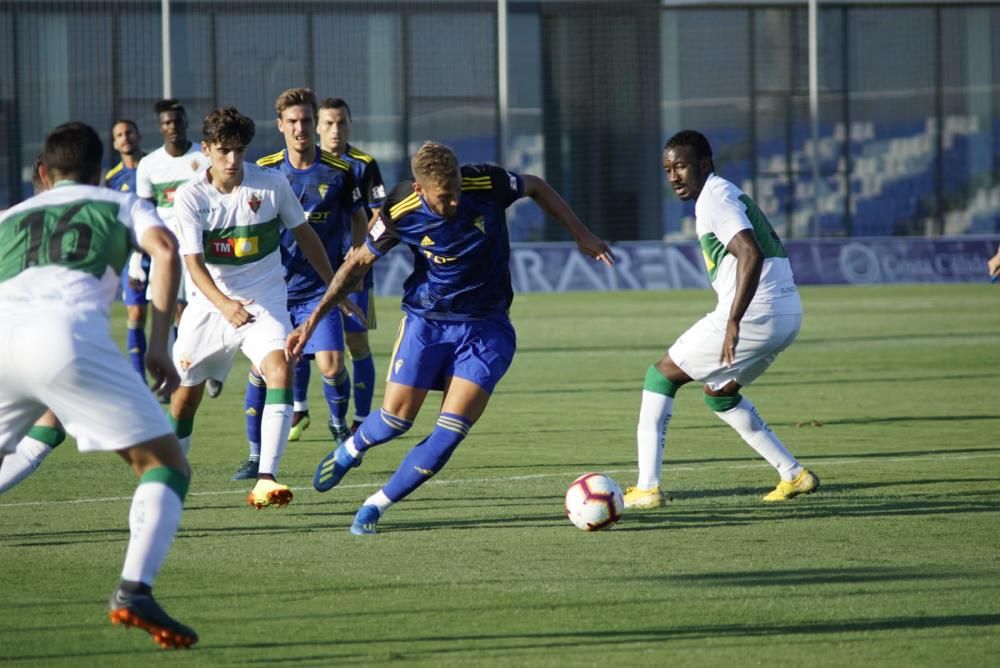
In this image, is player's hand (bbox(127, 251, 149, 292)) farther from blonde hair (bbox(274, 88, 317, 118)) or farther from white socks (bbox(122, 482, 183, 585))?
white socks (bbox(122, 482, 183, 585))

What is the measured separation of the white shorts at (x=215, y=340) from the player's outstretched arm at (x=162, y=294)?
298 centimetres

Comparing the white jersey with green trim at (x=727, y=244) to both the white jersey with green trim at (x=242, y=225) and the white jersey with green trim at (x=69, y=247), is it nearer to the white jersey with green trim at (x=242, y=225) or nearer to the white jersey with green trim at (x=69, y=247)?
the white jersey with green trim at (x=242, y=225)

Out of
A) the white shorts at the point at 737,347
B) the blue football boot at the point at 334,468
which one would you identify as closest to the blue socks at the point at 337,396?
the blue football boot at the point at 334,468

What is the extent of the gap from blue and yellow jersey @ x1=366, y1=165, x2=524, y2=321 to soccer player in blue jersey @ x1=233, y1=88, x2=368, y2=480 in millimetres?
2950

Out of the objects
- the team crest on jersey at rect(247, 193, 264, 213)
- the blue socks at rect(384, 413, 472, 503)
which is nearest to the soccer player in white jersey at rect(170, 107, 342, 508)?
the team crest on jersey at rect(247, 193, 264, 213)

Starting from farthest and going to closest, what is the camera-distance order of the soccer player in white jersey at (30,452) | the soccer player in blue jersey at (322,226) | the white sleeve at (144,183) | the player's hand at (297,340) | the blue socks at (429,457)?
the white sleeve at (144,183)
the soccer player in blue jersey at (322,226)
the player's hand at (297,340)
the blue socks at (429,457)
the soccer player in white jersey at (30,452)

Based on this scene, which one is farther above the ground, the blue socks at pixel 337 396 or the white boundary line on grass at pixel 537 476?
the blue socks at pixel 337 396

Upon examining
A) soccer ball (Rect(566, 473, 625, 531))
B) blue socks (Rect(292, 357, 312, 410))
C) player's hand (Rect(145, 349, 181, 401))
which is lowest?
soccer ball (Rect(566, 473, 625, 531))

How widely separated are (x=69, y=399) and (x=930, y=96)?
3759 centimetres

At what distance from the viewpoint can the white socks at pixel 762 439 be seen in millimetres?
8438

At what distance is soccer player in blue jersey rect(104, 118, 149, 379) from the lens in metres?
13.8

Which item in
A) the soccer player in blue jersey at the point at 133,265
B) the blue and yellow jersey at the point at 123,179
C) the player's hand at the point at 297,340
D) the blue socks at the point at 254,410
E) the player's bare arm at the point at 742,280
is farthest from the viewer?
the blue and yellow jersey at the point at 123,179

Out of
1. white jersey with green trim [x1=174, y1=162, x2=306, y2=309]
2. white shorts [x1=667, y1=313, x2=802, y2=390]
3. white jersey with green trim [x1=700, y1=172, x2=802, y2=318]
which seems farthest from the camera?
white jersey with green trim [x1=174, y1=162, x2=306, y2=309]

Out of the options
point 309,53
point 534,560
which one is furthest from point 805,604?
point 309,53
